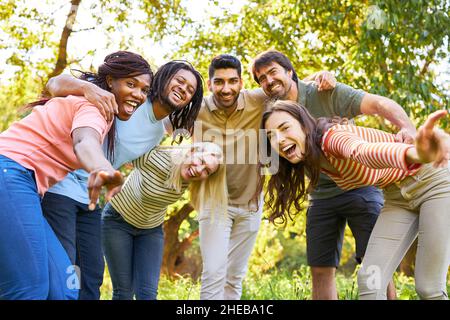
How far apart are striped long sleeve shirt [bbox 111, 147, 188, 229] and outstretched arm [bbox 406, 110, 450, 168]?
1.61 m

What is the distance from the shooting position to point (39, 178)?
2682 mm

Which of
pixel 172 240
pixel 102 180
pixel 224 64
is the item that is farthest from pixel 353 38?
pixel 102 180

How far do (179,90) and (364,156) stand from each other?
1345 mm

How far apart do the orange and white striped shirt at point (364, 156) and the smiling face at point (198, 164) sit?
644mm

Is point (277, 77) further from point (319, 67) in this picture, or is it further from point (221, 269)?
point (319, 67)

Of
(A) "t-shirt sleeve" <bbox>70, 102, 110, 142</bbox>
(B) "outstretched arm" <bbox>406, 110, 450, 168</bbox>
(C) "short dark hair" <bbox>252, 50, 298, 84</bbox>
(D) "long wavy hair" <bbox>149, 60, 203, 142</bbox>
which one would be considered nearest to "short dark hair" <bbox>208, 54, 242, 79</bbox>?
(C) "short dark hair" <bbox>252, 50, 298, 84</bbox>

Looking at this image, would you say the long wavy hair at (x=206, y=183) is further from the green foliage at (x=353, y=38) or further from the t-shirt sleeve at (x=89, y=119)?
the green foliage at (x=353, y=38)

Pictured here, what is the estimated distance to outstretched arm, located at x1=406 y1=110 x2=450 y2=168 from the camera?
2.38 meters

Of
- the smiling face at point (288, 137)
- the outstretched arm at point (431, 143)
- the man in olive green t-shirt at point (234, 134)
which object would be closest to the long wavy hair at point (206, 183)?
the man in olive green t-shirt at point (234, 134)

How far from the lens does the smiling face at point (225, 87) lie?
4035 millimetres

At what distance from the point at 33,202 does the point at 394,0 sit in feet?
16.7

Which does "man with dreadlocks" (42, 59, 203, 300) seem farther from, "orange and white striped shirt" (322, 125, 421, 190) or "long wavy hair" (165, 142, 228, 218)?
"orange and white striped shirt" (322, 125, 421, 190)
